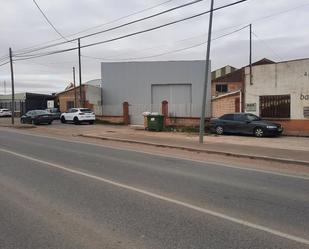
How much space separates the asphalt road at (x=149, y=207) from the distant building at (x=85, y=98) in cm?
3247

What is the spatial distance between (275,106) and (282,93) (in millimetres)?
975

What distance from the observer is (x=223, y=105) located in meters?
32.6

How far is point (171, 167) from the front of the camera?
12.6 metres

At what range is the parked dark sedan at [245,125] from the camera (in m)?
25.4

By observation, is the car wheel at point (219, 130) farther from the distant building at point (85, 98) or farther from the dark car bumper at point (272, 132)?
the distant building at point (85, 98)

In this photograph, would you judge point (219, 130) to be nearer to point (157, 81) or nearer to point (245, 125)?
point (245, 125)

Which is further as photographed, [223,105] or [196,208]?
[223,105]

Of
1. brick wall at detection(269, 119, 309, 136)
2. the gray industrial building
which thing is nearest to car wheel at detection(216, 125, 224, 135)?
brick wall at detection(269, 119, 309, 136)

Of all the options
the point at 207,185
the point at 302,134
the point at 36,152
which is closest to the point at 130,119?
the point at 302,134

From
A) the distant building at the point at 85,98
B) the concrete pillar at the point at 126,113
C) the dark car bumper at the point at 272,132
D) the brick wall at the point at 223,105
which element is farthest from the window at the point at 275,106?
the distant building at the point at 85,98

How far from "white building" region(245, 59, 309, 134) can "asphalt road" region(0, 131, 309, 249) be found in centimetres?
1546

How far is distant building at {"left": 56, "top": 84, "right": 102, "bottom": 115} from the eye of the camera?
44938mm

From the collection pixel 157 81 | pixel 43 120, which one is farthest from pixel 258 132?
pixel 157 81

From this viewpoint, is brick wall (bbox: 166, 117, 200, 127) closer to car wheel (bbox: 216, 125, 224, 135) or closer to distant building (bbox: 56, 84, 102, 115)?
car wheel (bbox: 216, 125, 224, 135)
